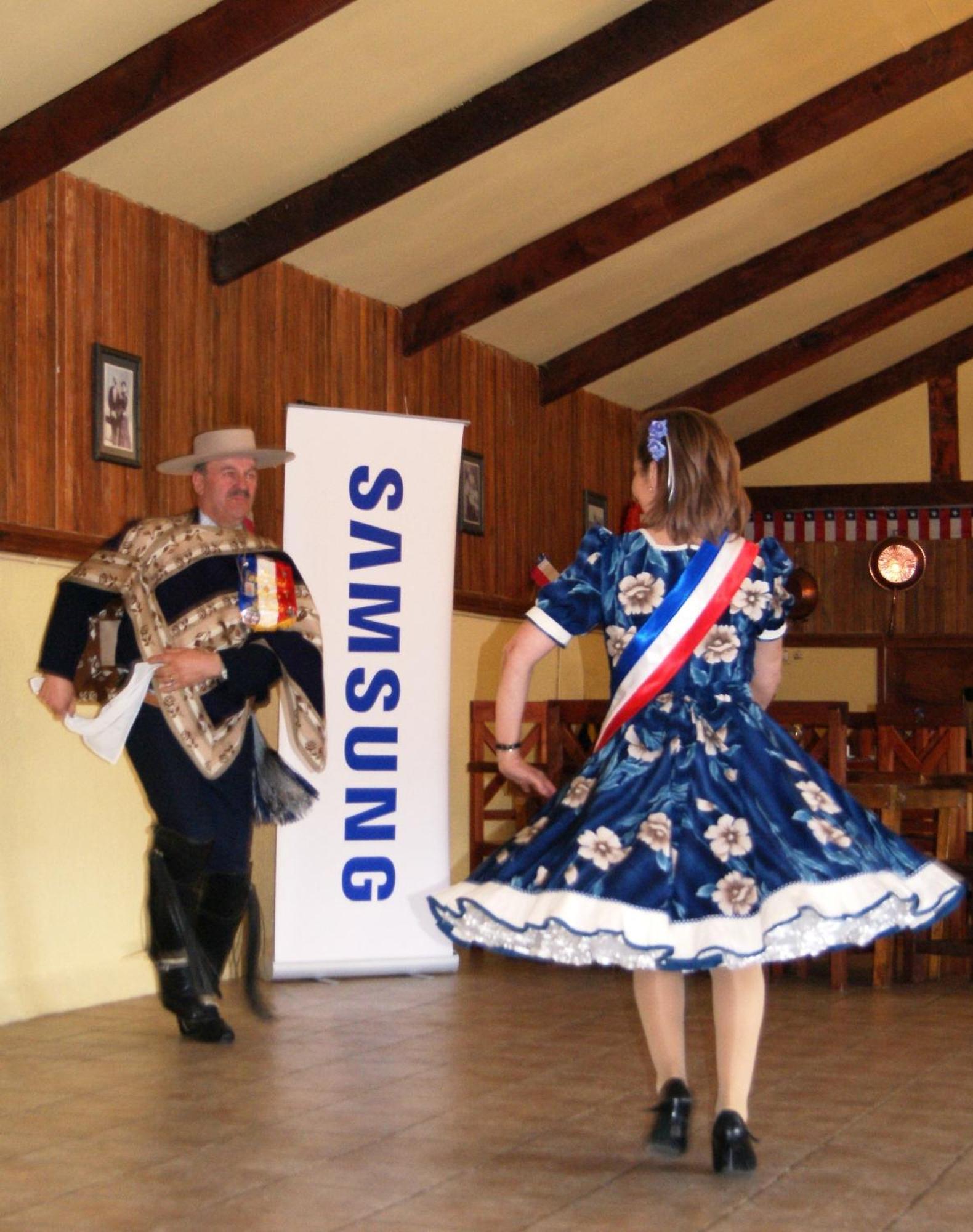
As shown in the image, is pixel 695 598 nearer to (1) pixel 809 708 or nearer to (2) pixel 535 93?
(1) pixel 809 708

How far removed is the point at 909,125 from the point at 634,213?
1.52 meters

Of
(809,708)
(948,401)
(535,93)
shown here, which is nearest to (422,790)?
(809,708)

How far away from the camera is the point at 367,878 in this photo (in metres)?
5.38

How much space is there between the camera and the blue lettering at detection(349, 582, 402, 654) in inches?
212

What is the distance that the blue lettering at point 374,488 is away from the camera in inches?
212

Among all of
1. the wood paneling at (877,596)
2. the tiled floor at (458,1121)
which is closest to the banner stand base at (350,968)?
the tiled floor at (458,1121)

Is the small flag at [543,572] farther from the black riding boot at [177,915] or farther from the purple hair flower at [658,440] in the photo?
the purple hair flower at [658,440]

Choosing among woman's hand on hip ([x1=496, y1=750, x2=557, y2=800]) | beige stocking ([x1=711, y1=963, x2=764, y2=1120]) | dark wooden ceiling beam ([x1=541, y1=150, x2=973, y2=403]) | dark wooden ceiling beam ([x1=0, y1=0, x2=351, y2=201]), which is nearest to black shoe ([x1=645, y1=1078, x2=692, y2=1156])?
beige stocking ([x1=711, y1=963, x2=764, y2=1120])

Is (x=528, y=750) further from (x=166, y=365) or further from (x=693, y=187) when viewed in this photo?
(x=166, y=365)

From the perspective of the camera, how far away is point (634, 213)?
7.20m

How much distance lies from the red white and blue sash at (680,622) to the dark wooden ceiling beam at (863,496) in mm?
8105

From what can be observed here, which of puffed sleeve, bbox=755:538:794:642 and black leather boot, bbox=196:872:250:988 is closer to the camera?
puffed sleeve, bbox=755:538:794:642

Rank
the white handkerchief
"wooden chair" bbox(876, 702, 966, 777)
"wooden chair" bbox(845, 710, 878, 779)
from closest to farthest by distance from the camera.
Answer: the white handkerchief
"wooden chair" bbox(876, 702, 966, 777)
"wooden chair" bbox(845, 710, 878, 779)

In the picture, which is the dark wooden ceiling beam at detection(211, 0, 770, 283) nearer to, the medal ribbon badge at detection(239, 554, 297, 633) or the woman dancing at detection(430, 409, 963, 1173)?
the medal ribbon badge at detection(239, 554, 297, 633)
